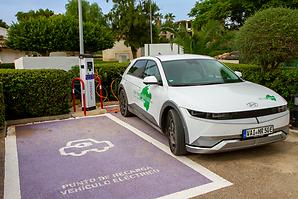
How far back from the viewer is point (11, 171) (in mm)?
3822

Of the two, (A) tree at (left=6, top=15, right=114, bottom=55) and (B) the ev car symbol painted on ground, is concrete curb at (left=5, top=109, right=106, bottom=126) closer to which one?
(B) the ev car symbol painted on ground

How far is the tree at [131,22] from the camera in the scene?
3303 centimetres

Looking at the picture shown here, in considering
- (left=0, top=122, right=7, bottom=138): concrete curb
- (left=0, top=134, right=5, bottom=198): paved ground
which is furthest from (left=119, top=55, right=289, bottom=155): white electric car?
(left=0, top=122, right=7, bottom=138): concrete curb

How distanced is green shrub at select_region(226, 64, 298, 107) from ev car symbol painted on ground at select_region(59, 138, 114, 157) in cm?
365

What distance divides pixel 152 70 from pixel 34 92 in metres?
2.91

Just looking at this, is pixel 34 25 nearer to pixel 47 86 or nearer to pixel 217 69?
pixel 47 86

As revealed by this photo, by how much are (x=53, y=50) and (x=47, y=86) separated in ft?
44.1

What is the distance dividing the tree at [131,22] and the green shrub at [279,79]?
91.1 ft

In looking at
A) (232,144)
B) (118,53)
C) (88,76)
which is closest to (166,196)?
(232,144)

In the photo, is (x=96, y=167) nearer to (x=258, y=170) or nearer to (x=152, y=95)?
(x=152, y=95)

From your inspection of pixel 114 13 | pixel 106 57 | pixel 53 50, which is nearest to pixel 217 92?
pixel 53 50

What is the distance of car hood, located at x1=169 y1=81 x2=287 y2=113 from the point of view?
12.2 ft

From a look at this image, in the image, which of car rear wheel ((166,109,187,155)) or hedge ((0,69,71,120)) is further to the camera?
hedge ((0,69,71,120))

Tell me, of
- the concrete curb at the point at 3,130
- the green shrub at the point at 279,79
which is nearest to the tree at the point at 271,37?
the green shrub at the point at 279,79
